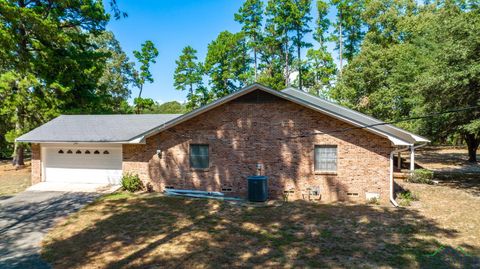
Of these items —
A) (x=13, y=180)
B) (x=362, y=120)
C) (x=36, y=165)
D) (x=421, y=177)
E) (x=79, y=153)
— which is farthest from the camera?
(x=13, y=180)

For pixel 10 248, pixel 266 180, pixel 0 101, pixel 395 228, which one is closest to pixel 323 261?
pixel 395 228

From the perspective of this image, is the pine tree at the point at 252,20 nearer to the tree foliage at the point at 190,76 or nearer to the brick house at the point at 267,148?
the tree foliage at the point at 190,76

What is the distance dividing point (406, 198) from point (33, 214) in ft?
50.4

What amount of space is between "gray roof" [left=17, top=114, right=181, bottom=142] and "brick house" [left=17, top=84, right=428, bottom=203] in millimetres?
121

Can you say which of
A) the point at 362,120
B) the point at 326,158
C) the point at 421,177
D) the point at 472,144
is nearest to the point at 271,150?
the point at 326,158

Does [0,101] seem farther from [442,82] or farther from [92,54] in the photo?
[442,82]

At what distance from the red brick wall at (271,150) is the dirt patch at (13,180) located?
25.7 feet

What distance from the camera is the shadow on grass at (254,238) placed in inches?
295

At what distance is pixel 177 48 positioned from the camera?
43.1m

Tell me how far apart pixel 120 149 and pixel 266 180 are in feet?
27.0

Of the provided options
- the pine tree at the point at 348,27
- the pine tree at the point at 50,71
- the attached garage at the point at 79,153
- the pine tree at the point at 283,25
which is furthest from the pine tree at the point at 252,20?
the attached garage at the point at 79,153

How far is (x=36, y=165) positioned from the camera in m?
17.2

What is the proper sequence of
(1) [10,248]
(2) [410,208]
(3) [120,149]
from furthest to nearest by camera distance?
(3) [120,149] < (2) [410,208] < (1) [10,248]

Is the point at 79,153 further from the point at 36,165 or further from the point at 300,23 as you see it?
the point at 300,23
